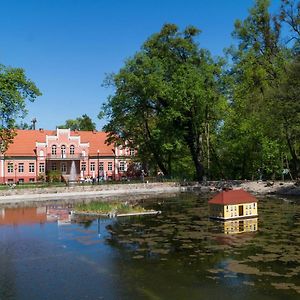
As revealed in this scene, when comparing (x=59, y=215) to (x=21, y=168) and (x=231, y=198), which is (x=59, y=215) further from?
(x=21, y=168)

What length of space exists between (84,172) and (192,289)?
58875 mm

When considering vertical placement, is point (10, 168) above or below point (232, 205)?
above

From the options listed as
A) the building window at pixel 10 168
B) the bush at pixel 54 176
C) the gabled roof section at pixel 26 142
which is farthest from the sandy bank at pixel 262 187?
the building window at pixel 10 168

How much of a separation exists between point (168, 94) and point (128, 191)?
11.8 m

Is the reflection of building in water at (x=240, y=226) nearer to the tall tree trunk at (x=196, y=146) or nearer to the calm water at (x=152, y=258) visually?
the calm water at (x=152, y=258)

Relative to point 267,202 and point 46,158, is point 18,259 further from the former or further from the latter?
point 46,158

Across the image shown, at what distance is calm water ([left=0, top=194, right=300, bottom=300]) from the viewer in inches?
530

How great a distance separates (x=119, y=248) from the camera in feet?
65.0

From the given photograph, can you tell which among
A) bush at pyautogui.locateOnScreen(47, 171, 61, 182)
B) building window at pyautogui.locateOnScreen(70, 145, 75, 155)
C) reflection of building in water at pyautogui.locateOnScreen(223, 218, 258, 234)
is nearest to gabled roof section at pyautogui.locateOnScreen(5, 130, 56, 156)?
building window at pyautogui.locateOnScreen(70, 145, 75, 155)

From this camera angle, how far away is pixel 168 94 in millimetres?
51312

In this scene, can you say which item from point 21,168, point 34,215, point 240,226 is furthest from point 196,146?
point 240,226

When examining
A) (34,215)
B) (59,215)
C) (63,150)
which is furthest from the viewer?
(63,150)

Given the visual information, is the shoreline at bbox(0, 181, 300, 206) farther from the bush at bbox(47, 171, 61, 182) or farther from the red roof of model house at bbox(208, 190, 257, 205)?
the red roof of model house at bbox(208, 190, 257, 205)

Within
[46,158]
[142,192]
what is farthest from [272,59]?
[46,158]
